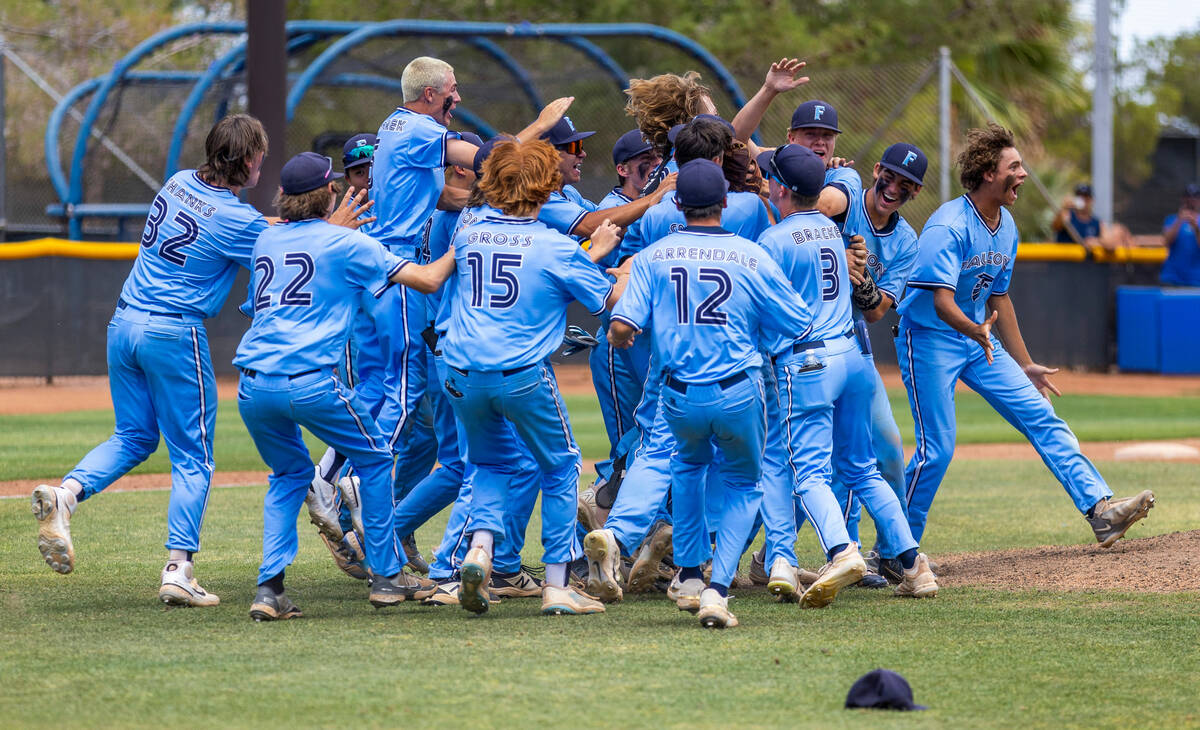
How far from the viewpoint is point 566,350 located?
6.99 meters

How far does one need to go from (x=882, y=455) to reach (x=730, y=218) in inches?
58.2

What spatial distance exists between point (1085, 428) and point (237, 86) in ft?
40.8

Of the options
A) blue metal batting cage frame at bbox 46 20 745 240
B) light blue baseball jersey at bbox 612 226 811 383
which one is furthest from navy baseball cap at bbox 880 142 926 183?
blue metal batting cage frame at bbox 46 20 745 240

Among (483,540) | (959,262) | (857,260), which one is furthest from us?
(959,262)

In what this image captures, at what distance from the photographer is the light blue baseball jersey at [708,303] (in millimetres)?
5969

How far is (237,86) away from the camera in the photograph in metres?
20.3

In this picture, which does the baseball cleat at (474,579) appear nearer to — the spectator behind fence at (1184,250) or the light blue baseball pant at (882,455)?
the light blue baseball pant at (882,455)

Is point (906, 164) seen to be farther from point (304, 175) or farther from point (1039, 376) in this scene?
point (304, 175)

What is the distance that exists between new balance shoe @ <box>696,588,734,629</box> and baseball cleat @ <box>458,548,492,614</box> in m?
0.93

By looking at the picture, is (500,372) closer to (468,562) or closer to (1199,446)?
(468,562)

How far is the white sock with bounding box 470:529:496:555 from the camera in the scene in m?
6.14

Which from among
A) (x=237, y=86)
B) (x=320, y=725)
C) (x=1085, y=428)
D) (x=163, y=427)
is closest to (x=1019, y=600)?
(x=320, y=725)

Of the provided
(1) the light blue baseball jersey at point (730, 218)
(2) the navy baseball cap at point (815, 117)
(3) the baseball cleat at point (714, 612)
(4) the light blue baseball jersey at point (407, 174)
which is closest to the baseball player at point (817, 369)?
(1) the light blue baseball jersey at point (730, 218)

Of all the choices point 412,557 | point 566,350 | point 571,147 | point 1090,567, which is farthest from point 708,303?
point 1090,567
